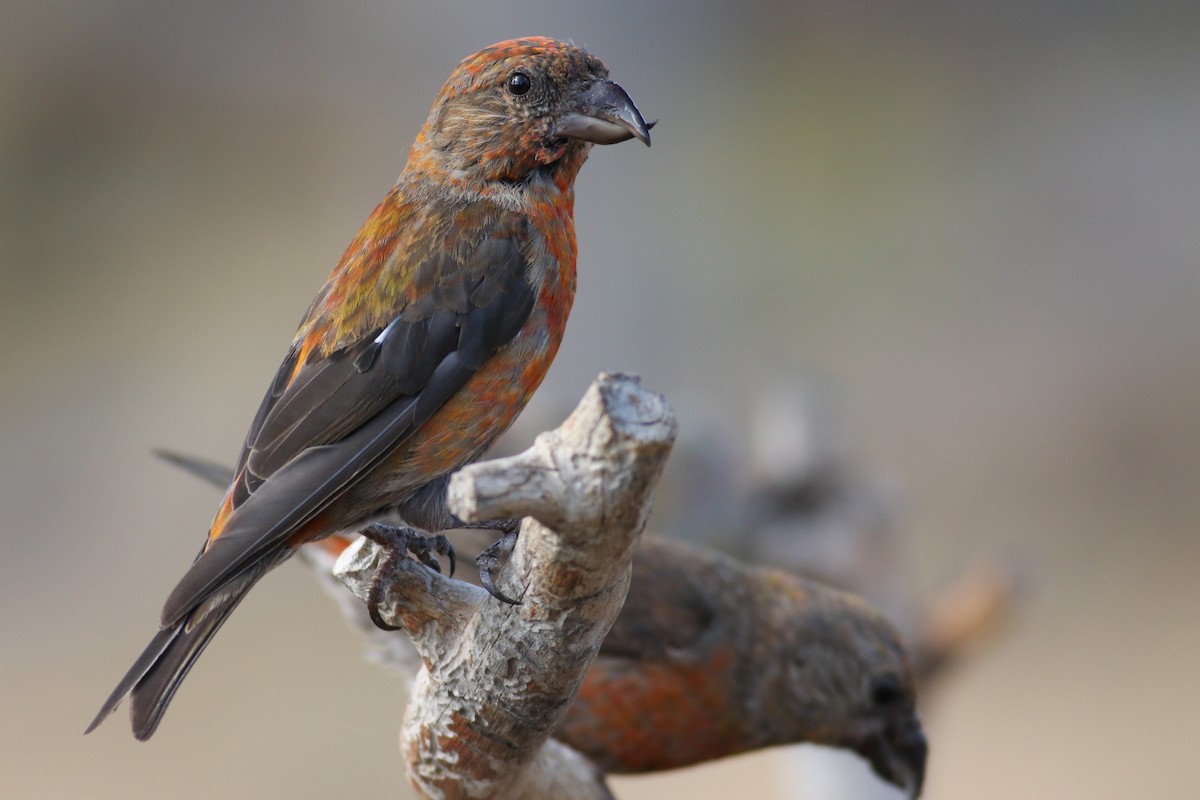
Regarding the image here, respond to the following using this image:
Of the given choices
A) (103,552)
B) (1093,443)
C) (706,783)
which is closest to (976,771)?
(706,783)

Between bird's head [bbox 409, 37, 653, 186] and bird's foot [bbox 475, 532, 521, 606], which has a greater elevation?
bird's head [bbox 409, 37, 653, 186]

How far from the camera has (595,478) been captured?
1.55 metres

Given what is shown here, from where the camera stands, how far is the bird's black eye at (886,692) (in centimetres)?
339

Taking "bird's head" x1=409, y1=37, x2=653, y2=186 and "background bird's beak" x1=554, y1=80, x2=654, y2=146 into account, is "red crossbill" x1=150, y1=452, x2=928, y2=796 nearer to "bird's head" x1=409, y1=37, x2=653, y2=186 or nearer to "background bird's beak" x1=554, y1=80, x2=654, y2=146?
"bird's head" x1=409, y1=37, x2=653, y2=186

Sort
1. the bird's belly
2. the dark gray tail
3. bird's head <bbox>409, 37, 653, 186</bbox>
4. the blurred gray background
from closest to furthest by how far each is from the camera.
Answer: the dark gray tail → the bird's belly → bird's head <bbox>409, 37, 653, 186</bbox> → the blurred gray background

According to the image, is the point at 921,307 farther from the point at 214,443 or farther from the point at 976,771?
the point at 214,443

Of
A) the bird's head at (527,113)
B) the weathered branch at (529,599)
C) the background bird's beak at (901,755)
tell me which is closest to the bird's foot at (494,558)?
the weathered branch at (529,599)

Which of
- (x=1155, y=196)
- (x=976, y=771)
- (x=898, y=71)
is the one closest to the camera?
(x=976, y=771)

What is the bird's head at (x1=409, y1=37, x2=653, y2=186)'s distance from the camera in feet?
8.25

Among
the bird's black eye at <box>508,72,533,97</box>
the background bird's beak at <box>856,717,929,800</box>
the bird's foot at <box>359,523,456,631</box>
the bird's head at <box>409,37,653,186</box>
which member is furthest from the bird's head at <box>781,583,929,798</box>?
the bird's black eye at <box>508,72,533,97</box>

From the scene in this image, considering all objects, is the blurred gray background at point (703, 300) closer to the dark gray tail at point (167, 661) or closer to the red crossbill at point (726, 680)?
the red crossbill at point (726, 680)

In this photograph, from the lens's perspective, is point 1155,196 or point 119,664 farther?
point 1155,196

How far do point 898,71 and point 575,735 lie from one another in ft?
37.5

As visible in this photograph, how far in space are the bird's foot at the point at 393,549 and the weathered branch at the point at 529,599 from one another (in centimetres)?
3
